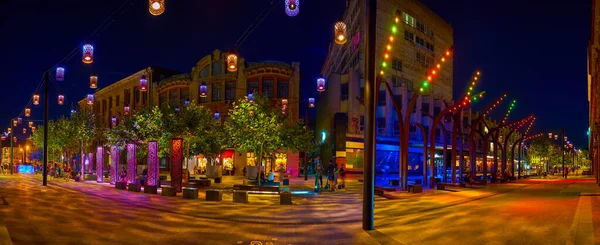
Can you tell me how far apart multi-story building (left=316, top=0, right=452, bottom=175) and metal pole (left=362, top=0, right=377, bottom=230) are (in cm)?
3478

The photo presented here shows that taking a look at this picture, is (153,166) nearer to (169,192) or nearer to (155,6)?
(169,192)

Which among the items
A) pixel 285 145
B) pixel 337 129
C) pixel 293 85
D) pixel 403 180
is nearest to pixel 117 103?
pixel 293 85

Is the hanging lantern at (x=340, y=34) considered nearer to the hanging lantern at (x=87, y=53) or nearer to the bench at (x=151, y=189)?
the hanging lantern at (x=87, y=53)

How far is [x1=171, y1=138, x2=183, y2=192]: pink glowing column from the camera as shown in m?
24.3

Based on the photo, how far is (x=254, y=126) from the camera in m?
28.0

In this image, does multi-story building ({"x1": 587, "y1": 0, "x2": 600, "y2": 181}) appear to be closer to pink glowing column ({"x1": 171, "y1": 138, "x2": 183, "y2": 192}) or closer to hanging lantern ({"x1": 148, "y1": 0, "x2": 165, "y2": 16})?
hanging lantern ({"x1": 148, "y1": 0, "x2": 165, "y2": 16})

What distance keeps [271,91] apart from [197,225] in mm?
39855

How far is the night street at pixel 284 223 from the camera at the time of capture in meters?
11.0

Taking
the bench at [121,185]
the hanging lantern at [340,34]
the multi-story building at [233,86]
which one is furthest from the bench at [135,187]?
the multi-story building at [233,86]

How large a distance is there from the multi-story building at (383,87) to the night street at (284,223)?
29.9m

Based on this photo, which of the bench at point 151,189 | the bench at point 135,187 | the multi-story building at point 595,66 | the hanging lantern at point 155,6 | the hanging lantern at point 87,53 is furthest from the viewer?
the multi-story building at point 595,66

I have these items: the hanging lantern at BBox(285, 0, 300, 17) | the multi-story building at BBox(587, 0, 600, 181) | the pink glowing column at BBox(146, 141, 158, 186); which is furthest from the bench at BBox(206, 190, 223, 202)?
the multi-story building at BBox(587, 0, 600, 181)

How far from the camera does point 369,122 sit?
12055 mm

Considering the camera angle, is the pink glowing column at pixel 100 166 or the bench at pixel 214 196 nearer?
the bench at pixel 214 196
